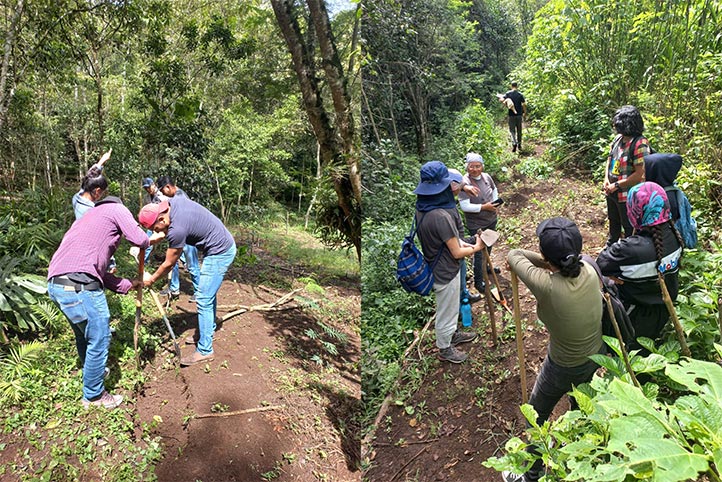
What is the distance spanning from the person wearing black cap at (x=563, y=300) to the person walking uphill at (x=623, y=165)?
1.57ft

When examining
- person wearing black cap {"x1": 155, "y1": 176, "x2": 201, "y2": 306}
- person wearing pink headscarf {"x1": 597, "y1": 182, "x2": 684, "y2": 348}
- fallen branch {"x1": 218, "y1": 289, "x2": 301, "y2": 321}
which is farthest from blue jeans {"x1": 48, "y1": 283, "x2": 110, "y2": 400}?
person wearing pink headscarf {"x1": 597, "y1": 182, "x2": 684, "y2": 348}

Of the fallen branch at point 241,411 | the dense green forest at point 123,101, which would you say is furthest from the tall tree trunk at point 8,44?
the fallen branch at point 241,411

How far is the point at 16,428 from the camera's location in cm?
227

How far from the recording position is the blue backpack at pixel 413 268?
245 cm

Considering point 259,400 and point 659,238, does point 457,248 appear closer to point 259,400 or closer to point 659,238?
point 659,238

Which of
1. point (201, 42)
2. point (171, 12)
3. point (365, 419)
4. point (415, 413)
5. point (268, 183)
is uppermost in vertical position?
point (171, 12)

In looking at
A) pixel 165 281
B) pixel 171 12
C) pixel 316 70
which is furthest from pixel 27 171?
pixel 316 70

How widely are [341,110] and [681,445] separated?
71.3 inches

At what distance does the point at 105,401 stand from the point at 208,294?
37.9 inches

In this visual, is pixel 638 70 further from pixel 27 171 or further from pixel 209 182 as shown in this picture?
pixel 27 171

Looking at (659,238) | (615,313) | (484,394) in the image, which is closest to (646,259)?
(659,238)

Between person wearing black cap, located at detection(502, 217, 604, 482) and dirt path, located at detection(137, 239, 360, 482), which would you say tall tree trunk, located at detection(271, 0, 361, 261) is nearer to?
person wearing black cap, located at detection(502, 217, 604, 482)

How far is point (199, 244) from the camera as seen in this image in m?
3.23

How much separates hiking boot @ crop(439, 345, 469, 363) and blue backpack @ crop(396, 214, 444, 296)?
1.24 ft
